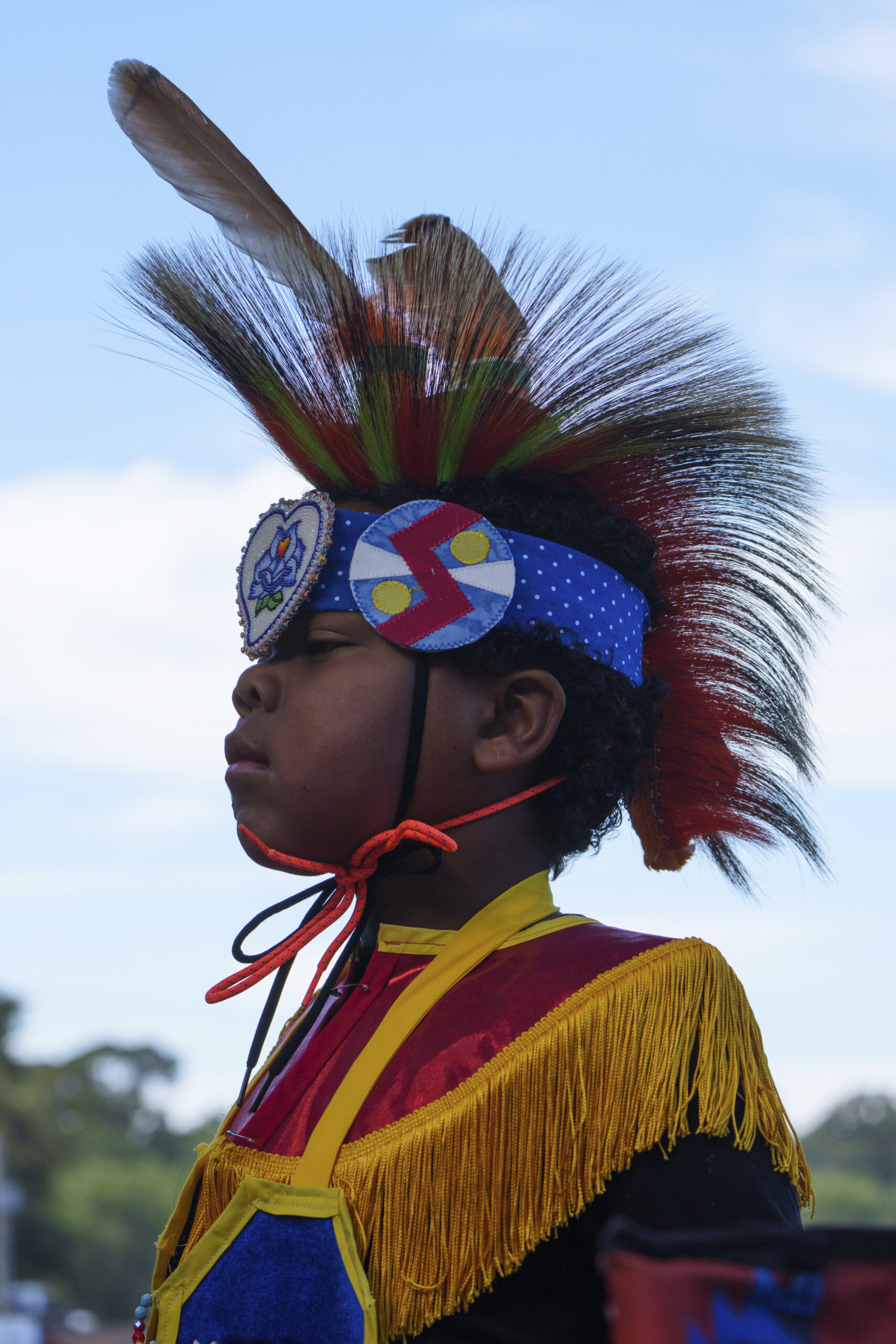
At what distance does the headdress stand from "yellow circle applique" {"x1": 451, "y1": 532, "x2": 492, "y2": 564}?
2 centimetres

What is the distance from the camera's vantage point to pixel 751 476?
2.47 meters

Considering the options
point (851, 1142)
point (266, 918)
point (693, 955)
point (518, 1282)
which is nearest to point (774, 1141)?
point (693, 955)

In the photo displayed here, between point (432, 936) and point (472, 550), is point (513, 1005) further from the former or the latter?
point (472, 550)

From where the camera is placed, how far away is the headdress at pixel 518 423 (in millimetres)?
2268

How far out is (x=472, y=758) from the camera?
2.16 metres

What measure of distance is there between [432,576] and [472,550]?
0.25 feet

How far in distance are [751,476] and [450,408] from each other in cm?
60

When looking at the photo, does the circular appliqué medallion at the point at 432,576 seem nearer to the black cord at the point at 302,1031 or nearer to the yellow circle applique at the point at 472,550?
the yellow circle applique at the point at 472,550

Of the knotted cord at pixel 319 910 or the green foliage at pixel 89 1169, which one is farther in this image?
the green foliage at pixel 89 1169

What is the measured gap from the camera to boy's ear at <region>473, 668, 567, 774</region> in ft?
7.11

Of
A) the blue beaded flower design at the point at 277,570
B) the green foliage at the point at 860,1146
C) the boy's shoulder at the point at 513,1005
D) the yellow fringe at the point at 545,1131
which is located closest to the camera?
the yellow fringe at the point at 545,1131

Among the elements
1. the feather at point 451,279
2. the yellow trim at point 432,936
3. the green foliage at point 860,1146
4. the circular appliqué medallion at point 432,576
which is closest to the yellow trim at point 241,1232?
the yellow trim at point 432,936

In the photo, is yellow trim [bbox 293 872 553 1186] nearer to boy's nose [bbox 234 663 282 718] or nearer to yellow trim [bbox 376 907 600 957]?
yellow trim [bbox 376 907 600 957]

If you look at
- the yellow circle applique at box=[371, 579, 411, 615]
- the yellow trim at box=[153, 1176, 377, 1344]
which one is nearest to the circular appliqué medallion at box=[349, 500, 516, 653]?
the yellow circle applique at box=[371, 579, 411, 615]
